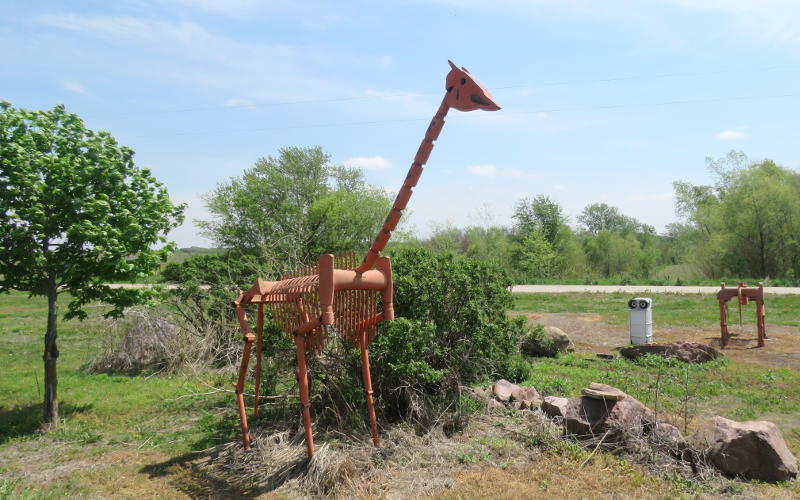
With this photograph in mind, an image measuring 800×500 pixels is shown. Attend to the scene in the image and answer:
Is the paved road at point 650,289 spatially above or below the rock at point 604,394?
below

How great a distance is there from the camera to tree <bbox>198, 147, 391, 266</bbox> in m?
21.1

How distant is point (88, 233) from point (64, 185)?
2.66ft

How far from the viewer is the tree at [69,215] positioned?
6.93 m

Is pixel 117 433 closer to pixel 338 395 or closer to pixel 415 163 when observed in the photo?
pixel 338 395

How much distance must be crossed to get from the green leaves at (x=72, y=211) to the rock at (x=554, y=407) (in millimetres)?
5573

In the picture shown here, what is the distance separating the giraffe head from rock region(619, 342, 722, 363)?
7.40 meters

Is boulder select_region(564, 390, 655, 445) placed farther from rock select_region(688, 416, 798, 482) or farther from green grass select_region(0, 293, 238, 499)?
green grass select_region(0, 293, 238, 499)

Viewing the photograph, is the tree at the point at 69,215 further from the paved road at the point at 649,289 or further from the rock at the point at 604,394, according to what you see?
the paved road at the point at 649,289

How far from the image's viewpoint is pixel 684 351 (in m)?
10.2

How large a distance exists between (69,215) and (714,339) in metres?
13.3

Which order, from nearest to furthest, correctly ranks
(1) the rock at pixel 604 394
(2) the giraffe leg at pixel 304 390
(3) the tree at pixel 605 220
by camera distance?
1. (2) the giraffe leg at pixel 304 390
2. (1) the rock at pixel 604 394
3. (3) the tree at pixel 605 220

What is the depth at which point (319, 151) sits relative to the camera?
102 ft

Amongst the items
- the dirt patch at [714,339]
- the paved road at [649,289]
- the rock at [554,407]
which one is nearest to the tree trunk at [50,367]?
the rock at [554,407]

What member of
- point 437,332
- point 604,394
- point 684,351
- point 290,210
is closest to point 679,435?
point 604,394
